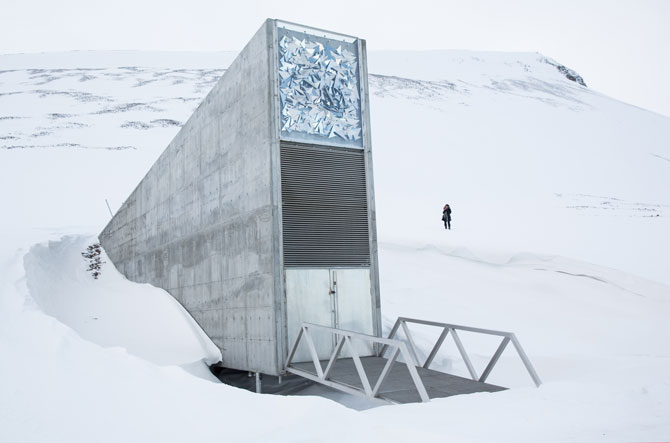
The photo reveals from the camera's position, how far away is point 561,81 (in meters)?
64.0

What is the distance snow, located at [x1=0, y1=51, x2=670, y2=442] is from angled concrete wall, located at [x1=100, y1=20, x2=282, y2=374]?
98 cm

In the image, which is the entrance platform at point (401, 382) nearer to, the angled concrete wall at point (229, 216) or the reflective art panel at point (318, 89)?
the angled concrete wall at point (229, 216)

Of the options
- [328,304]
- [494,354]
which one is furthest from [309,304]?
[494,354]

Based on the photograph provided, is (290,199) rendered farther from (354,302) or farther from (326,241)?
(354,302)

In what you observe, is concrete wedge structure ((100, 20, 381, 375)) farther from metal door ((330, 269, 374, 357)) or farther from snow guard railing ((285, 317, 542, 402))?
snow guard railing ((285, 317, 542, 402))

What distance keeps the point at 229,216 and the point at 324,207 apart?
6.83 feet

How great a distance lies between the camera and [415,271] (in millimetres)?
15445

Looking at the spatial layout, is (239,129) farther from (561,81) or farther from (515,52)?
(515,52)

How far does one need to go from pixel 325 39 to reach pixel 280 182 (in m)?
2.70

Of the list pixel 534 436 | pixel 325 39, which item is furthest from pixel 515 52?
pixel 534 436

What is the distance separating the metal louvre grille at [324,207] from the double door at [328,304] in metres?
0.21

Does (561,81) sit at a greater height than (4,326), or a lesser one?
greater

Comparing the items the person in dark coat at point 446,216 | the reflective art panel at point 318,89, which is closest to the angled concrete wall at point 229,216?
the reflective art panel at point 318,89

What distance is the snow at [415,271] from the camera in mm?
4844
